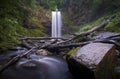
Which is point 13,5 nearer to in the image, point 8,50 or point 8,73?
point 8,73

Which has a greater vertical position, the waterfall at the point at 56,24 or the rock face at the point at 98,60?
the waterfall at the point at 56,24

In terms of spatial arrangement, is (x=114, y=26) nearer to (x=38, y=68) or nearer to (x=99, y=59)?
(x=38, y=68)

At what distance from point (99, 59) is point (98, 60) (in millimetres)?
49

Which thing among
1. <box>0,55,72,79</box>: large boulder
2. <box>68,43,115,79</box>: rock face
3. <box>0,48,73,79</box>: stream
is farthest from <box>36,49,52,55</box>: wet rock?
<box>68,43,115,79</box>: rock face

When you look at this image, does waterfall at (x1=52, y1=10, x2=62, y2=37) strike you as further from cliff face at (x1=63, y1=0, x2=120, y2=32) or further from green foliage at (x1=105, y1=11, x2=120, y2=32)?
green foliage at (x1=105, y1=11, x2=120, y2=32)

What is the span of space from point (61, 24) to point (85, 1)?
3649mm

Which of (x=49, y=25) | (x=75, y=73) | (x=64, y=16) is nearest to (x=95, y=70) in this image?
(x=75, y=73)

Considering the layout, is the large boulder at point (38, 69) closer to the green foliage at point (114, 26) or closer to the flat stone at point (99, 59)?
the flat stone at point (99, 59)

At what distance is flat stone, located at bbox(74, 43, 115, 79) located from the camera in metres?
5.58

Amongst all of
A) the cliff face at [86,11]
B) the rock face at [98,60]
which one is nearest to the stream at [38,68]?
the rock face at [98,60]

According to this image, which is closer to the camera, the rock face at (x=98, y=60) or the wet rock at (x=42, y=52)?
the rock face at (x=98, y=60)

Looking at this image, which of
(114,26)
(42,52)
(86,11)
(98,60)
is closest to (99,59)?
(98,60)

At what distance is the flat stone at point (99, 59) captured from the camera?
5.58m

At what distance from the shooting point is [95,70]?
5469 millimetres
